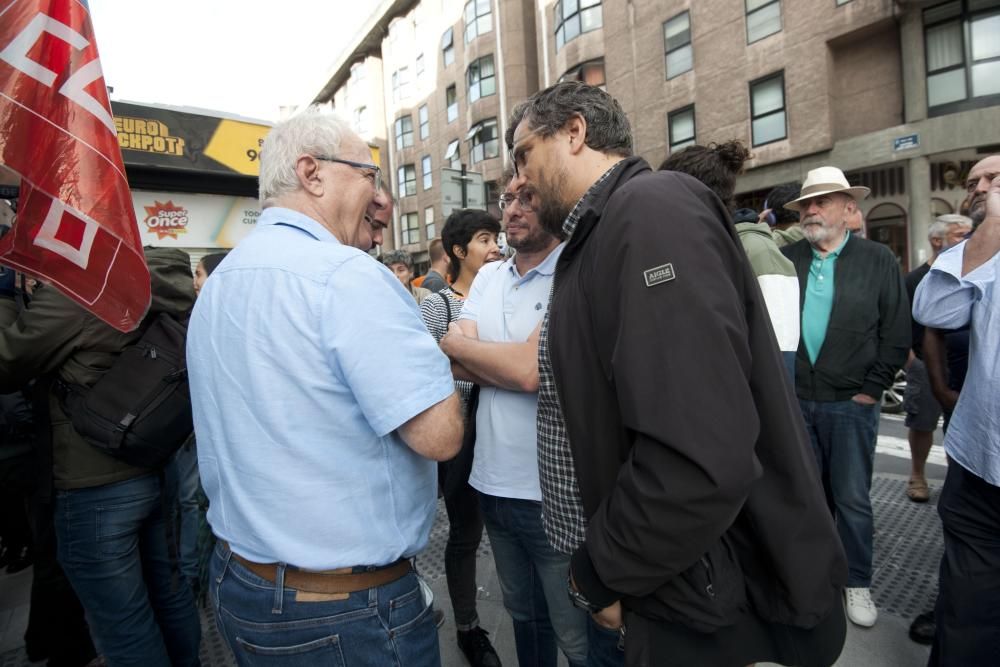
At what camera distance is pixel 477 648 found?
110 inches

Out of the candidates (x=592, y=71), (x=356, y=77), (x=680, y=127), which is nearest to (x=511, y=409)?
(x=680, y=127)

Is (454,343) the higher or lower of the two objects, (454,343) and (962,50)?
the lower

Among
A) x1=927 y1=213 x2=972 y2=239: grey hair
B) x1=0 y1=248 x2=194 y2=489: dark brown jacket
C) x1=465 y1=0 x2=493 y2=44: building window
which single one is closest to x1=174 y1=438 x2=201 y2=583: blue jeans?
x1=0 y1=248 x2=194 y2=489: dark brown jacket

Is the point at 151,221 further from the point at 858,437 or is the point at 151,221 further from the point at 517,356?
the point at 858,437

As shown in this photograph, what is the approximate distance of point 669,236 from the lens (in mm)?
1086

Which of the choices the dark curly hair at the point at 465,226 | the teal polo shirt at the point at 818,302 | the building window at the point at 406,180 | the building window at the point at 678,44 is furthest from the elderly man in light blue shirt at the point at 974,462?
the building window at the point at 406,180

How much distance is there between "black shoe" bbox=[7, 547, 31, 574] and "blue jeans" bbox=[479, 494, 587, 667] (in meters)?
3.54

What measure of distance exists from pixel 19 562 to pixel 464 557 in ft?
10.6

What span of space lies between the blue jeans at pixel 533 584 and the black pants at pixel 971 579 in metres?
1.40

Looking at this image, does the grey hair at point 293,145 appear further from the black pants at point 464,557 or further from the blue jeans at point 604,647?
the black pants at point 464,557

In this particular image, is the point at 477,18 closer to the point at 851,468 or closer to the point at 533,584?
the point at 851,468

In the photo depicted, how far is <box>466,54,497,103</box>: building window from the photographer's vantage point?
24.1m

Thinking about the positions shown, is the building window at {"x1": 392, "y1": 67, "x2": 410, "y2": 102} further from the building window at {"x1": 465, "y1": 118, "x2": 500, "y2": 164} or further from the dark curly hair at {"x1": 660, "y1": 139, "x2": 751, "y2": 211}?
the dark curly hair at {"x1": 660, "y1": 139, "x2": 751, "y2": 211}

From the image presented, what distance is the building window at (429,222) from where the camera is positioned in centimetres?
2822
